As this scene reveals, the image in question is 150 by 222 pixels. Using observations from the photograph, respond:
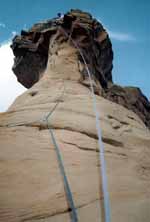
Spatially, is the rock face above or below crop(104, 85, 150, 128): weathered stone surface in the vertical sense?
below

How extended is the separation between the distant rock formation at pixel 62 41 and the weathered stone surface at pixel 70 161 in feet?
8.59

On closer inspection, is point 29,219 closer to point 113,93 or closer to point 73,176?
point 73,176

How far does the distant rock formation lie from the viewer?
9328 mm

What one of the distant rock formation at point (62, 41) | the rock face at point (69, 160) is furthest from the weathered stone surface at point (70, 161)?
the distant rock formation at point (62, 41)

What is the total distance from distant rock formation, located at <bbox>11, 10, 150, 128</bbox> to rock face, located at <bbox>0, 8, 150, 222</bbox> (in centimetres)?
247

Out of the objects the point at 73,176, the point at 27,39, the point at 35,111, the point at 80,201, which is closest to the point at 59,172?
the point at 73,176

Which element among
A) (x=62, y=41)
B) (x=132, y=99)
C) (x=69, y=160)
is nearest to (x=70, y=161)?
(x=69, y=160)

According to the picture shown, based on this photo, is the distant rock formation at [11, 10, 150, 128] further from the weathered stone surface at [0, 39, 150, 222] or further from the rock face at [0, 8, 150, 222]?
the weathered stone surface at [0, 39, 150, 222]

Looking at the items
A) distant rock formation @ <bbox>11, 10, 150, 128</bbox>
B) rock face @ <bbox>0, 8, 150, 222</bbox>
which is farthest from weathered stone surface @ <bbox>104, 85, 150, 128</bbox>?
rock face @ <bbox>0, 8, 150, 222</bbox>

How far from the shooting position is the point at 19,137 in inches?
173

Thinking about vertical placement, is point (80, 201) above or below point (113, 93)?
below

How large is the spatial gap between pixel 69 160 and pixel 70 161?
0.02m

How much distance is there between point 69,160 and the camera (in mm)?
3859

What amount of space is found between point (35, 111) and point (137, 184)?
2636 millimetres
